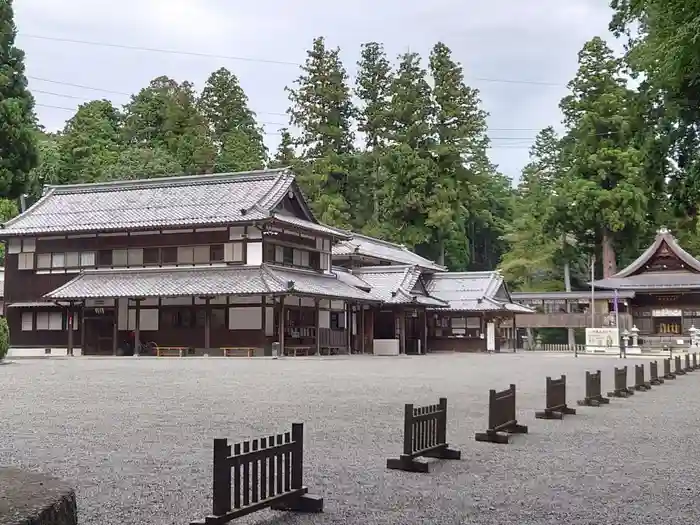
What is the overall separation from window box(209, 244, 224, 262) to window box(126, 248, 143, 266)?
140 inches

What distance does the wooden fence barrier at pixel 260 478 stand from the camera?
4746mm

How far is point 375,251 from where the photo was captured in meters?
47.8

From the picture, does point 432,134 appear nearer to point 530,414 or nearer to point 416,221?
point 416,221

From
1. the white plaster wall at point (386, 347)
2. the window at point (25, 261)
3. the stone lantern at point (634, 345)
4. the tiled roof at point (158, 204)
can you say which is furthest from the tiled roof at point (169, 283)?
the stone lantern at point (634, 345)

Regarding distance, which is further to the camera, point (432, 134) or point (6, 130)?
point (432, 134)

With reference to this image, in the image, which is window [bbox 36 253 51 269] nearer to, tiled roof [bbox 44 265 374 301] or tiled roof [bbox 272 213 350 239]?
tiled roof [bbox 44 265 374 301]

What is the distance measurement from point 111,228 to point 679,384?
973 inches

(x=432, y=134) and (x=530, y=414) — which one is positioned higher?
(x=432, y=134)

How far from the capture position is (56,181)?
2228 inches

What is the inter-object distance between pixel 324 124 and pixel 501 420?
52.8 metres

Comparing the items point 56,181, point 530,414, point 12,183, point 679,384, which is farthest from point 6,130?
point 56,181

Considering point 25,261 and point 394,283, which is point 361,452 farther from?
point 394,283

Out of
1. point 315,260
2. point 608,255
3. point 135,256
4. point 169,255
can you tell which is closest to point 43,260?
point 135,256

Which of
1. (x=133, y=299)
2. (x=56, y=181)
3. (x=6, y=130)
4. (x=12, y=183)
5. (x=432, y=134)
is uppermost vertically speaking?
(x=432, y=134)
